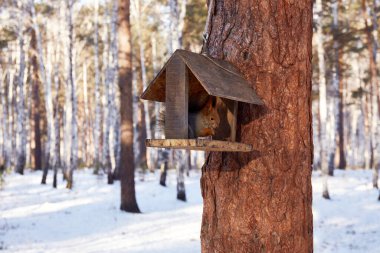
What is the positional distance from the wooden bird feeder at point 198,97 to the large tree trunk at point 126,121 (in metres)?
9.94

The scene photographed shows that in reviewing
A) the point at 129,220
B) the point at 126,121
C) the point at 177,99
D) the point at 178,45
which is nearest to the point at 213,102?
the point at 177,99

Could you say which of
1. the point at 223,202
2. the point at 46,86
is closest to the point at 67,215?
the point at 46,86

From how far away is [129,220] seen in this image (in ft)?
38.6

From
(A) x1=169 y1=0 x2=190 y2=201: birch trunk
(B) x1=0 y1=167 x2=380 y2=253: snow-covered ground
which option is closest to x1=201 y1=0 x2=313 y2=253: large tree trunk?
(B) x1=0 y1=167 x2=380 y2=253: snow-covered ground

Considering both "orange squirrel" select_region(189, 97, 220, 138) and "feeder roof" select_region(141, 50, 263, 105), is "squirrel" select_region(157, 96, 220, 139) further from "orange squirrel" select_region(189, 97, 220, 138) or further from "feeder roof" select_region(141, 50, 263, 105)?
"feeder roof" select_region(141, 50, 263, 105)

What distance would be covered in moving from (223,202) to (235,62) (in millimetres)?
779

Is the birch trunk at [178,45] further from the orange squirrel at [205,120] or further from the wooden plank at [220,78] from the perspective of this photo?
the wooden plank at [220,78]

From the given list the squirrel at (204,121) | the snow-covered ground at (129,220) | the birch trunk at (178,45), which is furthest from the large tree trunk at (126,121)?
the squirrel at (204,121)

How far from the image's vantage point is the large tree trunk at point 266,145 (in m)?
2.70

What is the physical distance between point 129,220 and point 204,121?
9.21m

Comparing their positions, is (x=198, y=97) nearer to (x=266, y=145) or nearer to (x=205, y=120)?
(x=205, y=120)

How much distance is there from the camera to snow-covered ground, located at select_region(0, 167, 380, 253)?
28.5 ft

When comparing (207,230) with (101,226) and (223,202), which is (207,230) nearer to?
(223,202)

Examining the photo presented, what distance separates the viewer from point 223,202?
277 cm
